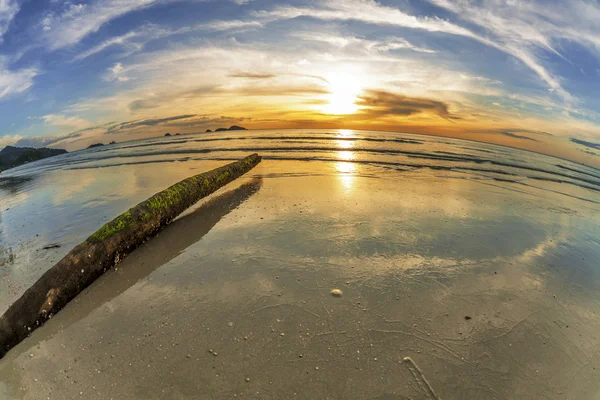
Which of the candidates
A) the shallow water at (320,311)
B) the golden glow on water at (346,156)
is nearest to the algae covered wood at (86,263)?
the shallow water at (320,311)

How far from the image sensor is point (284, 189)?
12539mm

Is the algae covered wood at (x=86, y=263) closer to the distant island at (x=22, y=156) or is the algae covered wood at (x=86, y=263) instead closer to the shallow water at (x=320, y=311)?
the shallow water at (x=320, y=311)

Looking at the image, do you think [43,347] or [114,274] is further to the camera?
[114,274]

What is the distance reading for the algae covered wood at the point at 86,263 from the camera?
4.04 meters

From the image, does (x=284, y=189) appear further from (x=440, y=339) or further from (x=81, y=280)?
(x=440, y=339)

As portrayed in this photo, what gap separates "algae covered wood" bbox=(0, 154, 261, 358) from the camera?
4.04 m

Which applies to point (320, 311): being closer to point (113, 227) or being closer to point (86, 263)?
point (86, 263)

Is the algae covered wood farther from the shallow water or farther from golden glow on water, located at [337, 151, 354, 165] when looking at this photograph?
golden glow on water, located at [337, 151, 354, 165]

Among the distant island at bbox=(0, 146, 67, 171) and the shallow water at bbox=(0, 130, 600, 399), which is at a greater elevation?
the distant island at bbox=(0, 146, 67, 171)

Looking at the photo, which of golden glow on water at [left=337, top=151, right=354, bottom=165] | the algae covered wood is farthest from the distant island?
the algae covered wood

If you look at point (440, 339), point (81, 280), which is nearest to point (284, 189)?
point (81, 280)

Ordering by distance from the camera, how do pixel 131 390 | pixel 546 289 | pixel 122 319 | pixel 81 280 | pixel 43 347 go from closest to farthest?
pixel 131 390 → pixel 43 347 → pixel 122 319 → pixel 81 280 → pixel 546 289

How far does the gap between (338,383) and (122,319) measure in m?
3.51

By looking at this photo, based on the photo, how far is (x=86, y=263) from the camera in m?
5.18
